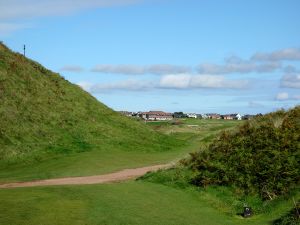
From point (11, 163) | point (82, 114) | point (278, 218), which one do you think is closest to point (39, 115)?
point (82, 114)

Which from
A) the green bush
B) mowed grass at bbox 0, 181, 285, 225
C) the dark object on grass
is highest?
the green bush

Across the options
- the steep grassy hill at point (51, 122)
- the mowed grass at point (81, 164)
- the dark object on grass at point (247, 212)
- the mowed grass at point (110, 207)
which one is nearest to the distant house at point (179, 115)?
the steep grassy hill at point (51, 122)

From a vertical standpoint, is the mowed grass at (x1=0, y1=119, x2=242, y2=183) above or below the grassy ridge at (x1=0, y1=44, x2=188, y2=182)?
below

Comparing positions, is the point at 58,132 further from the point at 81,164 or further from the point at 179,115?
the point at 179,115

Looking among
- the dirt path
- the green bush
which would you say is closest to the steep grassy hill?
the dirt path

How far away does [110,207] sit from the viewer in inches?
651

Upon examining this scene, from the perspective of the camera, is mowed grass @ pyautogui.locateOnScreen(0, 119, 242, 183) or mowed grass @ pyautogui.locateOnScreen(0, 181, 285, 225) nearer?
mowed grass @ pyautogui.locateOnScreen(0, 181, 285, 225)

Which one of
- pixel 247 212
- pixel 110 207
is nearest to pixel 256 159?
pixel 247 212

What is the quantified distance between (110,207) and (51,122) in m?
27.9

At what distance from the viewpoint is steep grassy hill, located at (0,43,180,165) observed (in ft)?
125

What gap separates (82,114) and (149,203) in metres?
31.1

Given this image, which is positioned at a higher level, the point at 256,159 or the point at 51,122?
the point at 51,122

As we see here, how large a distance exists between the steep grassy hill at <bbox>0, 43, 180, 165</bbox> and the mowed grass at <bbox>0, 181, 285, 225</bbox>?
15229mm

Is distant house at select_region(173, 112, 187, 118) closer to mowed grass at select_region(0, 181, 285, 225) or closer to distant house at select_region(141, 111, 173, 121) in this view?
distant house at select_region(141, 111, 173, 121)
